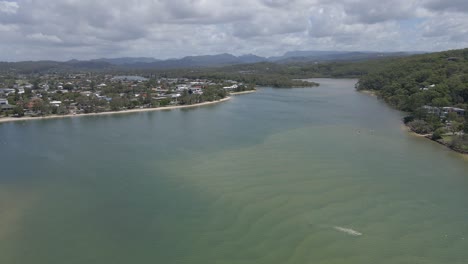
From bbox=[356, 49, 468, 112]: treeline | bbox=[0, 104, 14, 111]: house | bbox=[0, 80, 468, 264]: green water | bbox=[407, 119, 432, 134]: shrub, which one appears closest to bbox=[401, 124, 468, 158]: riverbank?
bbox=[407, 119, 432, 134]: shrub

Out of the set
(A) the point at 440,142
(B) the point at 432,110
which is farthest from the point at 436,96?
(A) the point at 440,142

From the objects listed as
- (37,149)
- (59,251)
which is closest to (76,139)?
(37,149)

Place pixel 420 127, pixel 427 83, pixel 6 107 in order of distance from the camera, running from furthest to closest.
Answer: pixel 427 83 < pixel 6 107 < pixel 420 127

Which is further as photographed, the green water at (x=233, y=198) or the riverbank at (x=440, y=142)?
the riverbank at (x=440, y=142)

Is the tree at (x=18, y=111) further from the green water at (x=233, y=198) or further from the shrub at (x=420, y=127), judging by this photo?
the shrub at (x=420, y=127)

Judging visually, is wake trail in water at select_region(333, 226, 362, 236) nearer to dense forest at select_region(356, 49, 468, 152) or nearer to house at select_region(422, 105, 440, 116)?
dense forest at select_region(356, 49, 468, 152)

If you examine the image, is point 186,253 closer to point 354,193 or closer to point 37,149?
point 354,193

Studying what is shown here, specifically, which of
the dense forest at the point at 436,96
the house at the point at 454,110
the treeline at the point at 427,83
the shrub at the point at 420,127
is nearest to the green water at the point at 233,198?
the shrub at the point at 420,127

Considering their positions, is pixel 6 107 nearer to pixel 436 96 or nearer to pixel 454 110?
pixel 436 96

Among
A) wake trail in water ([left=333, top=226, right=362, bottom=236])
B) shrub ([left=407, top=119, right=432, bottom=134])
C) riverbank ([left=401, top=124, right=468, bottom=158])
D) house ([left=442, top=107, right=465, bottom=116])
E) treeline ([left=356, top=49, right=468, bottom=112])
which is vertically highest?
treeline ([left=356, top=49, right=468, bottom=112])
